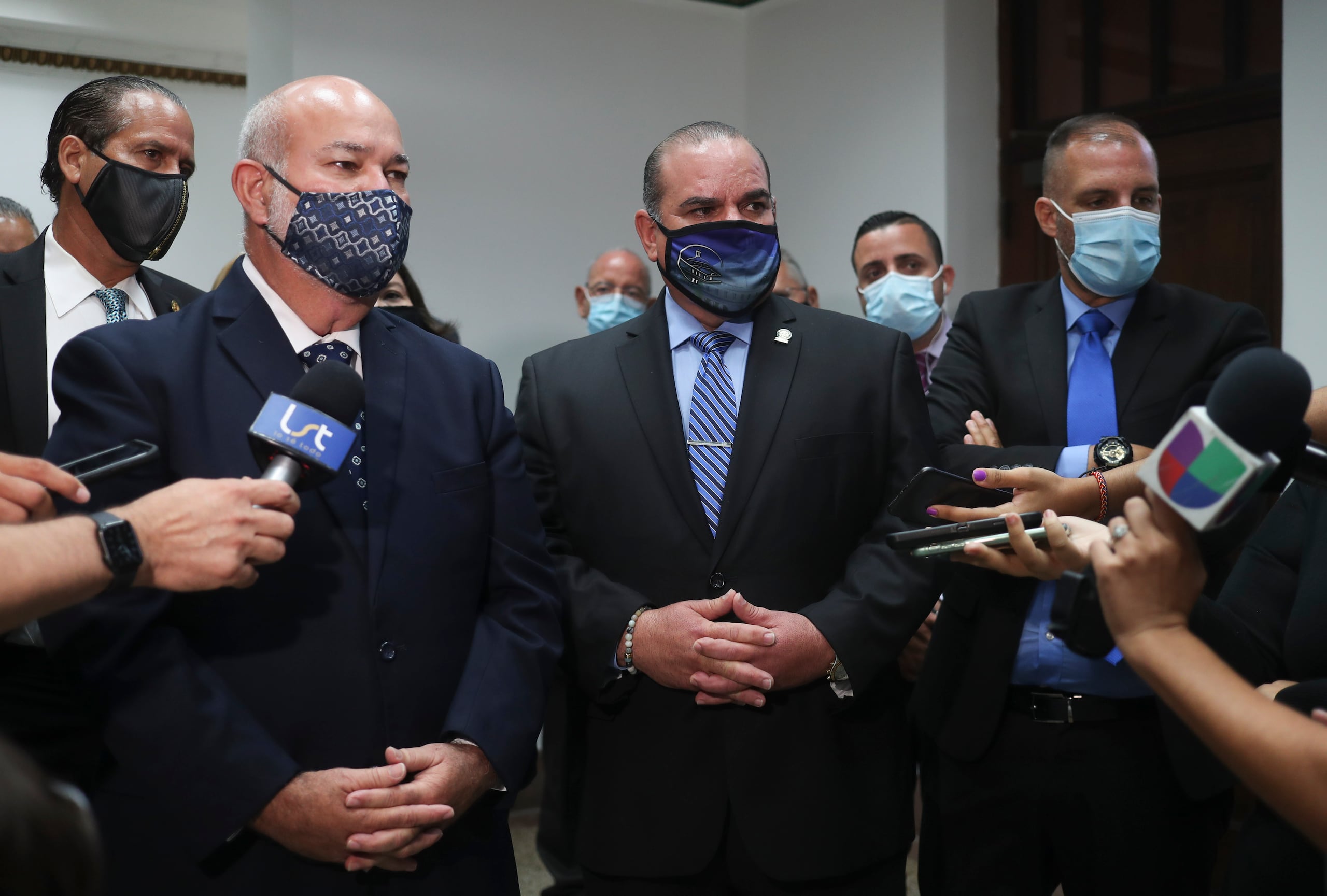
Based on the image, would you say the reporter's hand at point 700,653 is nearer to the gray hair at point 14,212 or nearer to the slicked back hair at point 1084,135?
the slicked back hair at point 1084,135

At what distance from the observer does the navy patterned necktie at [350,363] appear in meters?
1.89

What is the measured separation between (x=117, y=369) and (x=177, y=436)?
0.44 ft

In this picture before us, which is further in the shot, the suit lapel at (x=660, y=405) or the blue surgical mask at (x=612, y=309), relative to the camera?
the blue surgical mask at (x=612, y=309)

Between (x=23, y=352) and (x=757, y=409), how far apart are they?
152cm

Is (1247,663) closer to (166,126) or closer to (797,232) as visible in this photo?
(166,126)

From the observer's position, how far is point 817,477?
7.38ft

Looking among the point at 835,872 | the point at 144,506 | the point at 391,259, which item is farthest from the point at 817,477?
the point at 144,506

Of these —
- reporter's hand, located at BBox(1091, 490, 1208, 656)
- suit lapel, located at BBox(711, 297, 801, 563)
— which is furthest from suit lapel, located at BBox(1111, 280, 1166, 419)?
reporter's hand, located at BBox(1091, 490, 1208, 656)

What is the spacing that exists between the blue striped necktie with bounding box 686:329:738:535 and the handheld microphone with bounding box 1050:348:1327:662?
1.09 meters

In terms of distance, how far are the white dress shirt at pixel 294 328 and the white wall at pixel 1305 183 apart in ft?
9.71

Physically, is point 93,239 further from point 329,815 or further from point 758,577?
point 758,577

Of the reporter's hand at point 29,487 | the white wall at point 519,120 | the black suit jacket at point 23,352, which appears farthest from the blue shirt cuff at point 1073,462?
the white wall at point 519,120

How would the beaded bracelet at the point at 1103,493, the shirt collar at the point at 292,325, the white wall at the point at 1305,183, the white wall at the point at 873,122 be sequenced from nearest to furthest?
the shirt collar at the point at 292,325
the beaded bracelet at the point at 1103,493
the white wall at the point at 1305,183
the white wall at the point at 873,122

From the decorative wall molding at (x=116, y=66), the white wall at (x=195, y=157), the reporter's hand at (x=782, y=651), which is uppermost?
the decorative wall molding at (x=116, y=66)
